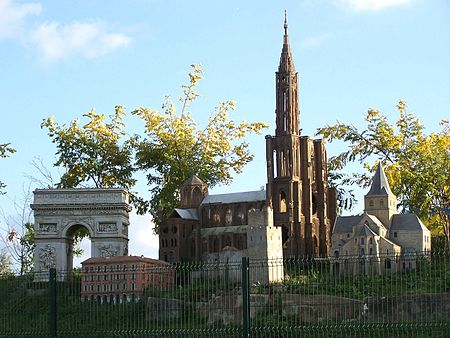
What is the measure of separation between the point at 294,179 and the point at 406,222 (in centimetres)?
746

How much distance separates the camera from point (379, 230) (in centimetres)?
4453

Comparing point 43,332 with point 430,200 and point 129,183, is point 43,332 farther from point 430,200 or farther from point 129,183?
point 129,183

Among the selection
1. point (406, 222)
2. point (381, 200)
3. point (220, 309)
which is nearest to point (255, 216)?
point (381, 200)

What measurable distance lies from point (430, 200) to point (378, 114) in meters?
5.68

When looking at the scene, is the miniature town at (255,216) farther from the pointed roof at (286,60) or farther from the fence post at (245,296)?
the fence post at (245,296)

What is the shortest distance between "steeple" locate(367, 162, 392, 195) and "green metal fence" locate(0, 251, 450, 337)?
19.1 m

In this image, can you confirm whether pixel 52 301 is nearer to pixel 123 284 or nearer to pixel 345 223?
pixel 123 284

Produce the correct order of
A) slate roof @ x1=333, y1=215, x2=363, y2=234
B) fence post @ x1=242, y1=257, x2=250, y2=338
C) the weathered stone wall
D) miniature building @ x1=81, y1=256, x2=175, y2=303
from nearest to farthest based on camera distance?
fence post @ x1=242, y1=257, x2=250, y2=338 → miniature building @ x1=81, y1=256, x2=175, y2=303 → the weathered stone wall → slate roof @ x1=333, y1=215, x2=363, y2=234

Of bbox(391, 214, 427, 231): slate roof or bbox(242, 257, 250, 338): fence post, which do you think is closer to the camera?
bbox(242, 257, 250, 338): fence post

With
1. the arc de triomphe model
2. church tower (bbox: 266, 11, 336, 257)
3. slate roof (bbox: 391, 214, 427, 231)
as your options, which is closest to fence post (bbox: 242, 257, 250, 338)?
slate roof (bbox: 391, 214, 427, 231)

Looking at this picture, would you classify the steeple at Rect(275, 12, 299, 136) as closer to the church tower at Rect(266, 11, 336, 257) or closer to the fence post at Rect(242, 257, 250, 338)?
the church tower at Rect(266, 11, 336, 257)

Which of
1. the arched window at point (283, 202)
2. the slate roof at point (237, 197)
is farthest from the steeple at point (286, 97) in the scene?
the slate roof at point (237, 197)

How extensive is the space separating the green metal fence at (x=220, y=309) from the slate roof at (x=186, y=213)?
77.9 ft

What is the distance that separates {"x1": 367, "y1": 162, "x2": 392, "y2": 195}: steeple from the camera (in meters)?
46.3
